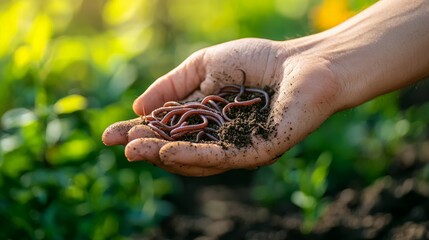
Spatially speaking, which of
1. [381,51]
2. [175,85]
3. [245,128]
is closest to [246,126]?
[245,128]

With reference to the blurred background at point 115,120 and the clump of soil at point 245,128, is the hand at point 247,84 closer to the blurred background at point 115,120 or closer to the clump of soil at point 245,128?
the clump of soil at point 245,128

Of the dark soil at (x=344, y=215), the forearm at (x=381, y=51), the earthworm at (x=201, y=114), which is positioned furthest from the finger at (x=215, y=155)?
the dark soil at (x=344, y=215)

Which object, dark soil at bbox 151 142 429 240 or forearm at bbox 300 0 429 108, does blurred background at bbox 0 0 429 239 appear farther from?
forearm at bbox 300 0 429 108

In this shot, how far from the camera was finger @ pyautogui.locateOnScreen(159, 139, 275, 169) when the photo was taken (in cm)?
283

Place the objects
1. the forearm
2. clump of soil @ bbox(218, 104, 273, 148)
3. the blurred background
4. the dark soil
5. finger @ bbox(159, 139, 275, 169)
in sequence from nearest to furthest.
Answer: finger @ bbox(159, 139, 275, 169), clump of soil @ bbox(218, 104, 273, 148), the forearm, the blurred background, the dark soil

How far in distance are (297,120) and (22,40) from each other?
234cm

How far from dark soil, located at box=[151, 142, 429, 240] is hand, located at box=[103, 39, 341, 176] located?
847mm

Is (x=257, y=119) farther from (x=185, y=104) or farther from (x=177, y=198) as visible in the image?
(x=177, y=198)

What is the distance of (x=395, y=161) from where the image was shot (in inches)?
182

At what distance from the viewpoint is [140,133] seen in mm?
3131

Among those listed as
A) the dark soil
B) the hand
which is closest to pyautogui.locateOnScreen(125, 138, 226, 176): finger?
the hand

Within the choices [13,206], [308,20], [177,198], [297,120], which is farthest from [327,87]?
[308,20]

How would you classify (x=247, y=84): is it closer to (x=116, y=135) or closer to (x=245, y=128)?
(x=245, y=128)

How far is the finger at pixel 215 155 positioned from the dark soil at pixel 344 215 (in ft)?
3.38
